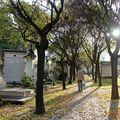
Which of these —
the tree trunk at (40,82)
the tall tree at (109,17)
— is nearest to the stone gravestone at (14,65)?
the tall tree at (109,17)

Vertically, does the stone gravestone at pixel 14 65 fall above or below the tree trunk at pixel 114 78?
above

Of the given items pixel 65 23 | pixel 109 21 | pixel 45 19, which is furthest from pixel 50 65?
pixel 109 21

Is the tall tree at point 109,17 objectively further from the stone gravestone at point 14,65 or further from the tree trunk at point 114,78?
the stone gravestone at point 14,65

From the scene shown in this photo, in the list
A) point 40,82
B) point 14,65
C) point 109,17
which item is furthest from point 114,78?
point 14,65

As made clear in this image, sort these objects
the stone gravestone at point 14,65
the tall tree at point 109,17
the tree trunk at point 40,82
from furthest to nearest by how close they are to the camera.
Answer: the stone gravestone at point 14,65 → the tall tree at point 109,17 → the tree trunk at point 40,82

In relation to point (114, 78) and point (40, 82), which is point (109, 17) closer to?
point (114, 78)

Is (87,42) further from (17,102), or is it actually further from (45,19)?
(17,102)

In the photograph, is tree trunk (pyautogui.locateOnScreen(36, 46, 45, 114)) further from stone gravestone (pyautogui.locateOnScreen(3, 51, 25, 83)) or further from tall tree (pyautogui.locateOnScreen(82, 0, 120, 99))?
stone gravestone (pyautogui.locateOnScreen(3, 51, 25, 83))

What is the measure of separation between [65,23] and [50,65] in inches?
1094

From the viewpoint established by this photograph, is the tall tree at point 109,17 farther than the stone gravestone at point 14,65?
No

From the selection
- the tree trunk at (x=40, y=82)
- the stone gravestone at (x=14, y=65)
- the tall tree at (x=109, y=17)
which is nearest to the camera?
the tree trunk at (x=40, y=82)

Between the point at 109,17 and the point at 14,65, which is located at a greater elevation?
the point at 109,17

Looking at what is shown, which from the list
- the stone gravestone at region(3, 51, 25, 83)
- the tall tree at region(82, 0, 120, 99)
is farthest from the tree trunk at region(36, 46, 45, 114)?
the stone gravestone at region(3, 51, 25, 83)

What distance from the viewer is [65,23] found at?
99.0ft
